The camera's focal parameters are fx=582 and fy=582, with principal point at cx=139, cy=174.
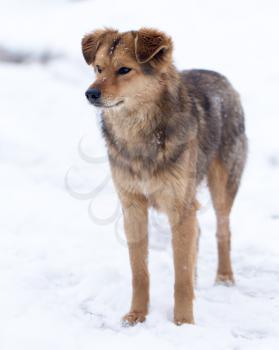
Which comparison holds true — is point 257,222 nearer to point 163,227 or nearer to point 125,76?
point 163,227

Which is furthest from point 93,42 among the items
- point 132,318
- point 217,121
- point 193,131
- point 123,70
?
point 132,318

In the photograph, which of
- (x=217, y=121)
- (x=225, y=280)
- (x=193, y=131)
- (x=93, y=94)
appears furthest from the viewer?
(x=225, y=280)

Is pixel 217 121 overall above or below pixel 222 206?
above

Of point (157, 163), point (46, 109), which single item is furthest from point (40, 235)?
point (46, 109)

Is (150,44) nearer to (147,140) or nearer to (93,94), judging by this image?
(93,94)

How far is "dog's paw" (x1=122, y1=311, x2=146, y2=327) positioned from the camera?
4.69 m

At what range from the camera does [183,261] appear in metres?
4.78

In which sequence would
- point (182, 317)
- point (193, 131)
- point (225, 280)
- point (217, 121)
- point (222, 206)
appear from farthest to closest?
point (222, 206) < point (225, 280) < point (217, 121) < point (193, 131) < point (182, 317)

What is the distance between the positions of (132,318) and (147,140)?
146 centimetres

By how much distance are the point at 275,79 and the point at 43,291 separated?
22.3ft

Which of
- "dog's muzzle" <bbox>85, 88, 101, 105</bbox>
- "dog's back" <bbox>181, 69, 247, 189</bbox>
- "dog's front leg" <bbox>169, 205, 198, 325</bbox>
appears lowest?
"dog's front leg" <bbox>169, 205, 198, 325</bbox>

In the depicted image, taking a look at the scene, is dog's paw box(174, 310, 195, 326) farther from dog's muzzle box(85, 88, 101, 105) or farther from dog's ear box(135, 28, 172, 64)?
dog's ear box(135, 28, 172, 64)

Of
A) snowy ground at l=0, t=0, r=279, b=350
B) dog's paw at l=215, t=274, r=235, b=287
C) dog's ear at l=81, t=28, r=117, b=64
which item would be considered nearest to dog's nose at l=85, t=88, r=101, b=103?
dog's ear at l=81, t=28, r=117, b=64

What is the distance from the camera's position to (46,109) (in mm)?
10172
